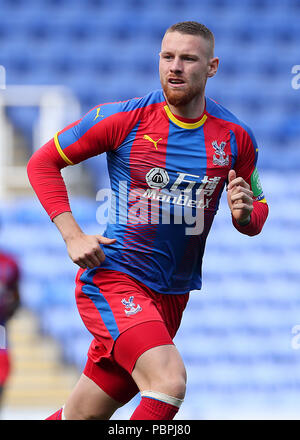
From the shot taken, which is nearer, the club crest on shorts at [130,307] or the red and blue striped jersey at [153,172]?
the club crest on shorts at [130,307]

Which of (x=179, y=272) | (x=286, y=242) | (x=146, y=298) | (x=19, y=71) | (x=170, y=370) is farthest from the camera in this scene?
(x=19, y=71)

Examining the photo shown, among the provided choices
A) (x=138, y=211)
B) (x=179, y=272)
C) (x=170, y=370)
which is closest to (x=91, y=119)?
(x=138, y=211)

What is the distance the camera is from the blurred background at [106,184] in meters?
7.38

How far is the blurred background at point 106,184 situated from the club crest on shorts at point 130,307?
13.5 feet

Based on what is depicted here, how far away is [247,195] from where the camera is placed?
9.77ft

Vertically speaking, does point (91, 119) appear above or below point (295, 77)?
below

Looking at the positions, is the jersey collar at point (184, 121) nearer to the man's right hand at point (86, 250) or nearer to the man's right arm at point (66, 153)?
the man's right arm at point (66, 153)

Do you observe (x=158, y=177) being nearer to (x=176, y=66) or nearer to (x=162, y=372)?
(x=176, y=66)

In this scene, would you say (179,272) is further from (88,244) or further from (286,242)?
(286,242)

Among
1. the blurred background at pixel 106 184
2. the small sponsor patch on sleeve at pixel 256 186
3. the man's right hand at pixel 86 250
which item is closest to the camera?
the man's right hand at pixel 86 250

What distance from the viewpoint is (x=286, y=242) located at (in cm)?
802

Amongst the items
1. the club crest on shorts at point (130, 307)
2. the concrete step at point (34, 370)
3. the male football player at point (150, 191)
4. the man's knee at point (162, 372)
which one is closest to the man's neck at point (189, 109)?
the male football player at point (150, 191)

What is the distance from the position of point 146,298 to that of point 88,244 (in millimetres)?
328

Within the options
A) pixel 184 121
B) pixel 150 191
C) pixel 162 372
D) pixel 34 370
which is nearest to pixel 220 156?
pixel 184 121
